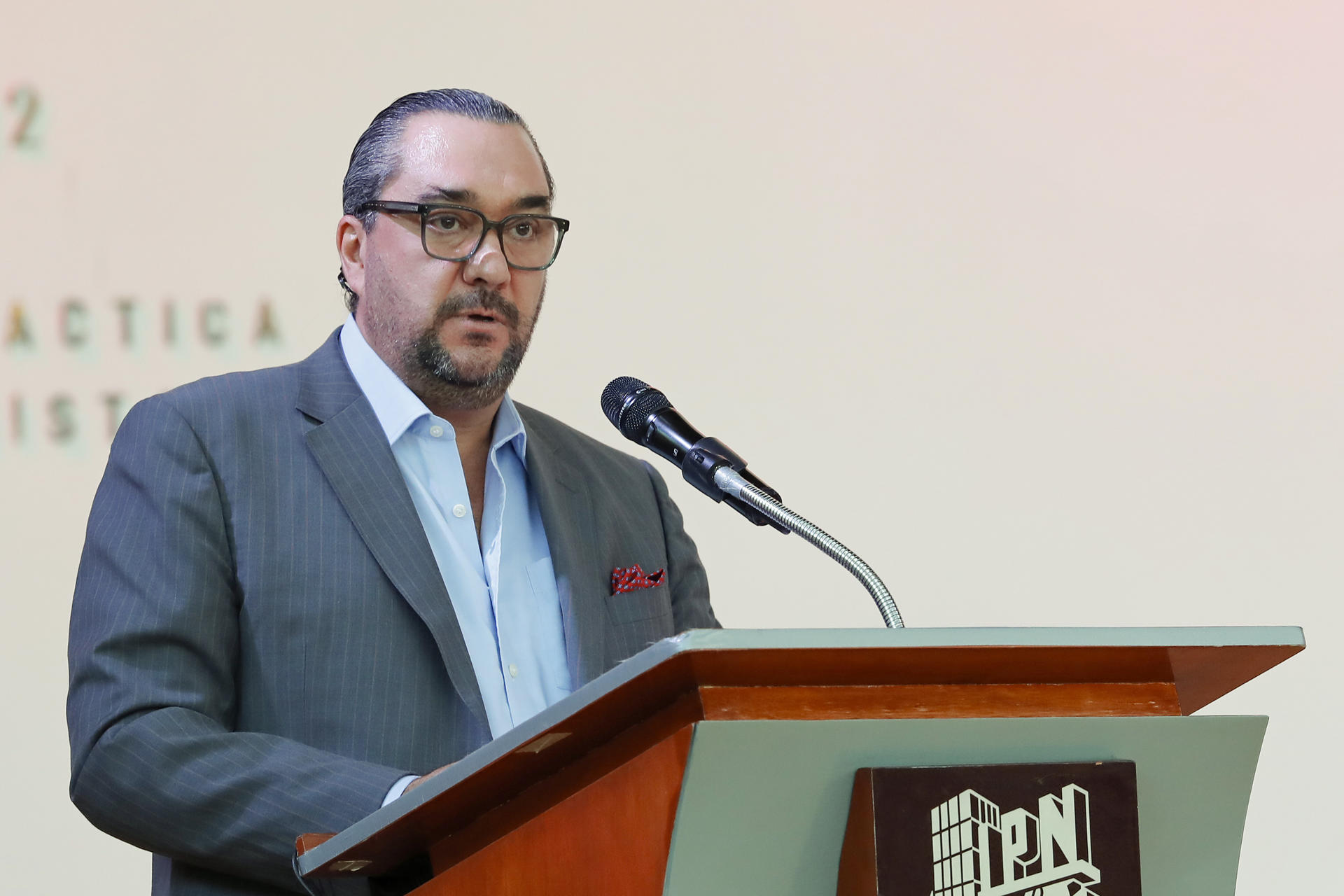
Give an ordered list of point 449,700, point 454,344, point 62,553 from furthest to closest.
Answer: point 62,553
point 454,344
point 449,700

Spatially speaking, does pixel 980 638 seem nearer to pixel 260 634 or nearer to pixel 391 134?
pixel 260 634

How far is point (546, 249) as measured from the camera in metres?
1.83

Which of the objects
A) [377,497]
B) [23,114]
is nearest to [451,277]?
[377,497]

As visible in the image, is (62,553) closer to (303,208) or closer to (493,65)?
(303,208)

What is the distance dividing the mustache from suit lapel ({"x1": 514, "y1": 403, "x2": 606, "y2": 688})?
0.21m

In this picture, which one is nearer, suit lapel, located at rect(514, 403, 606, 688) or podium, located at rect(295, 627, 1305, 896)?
podium, located at rect(295, 627, 1305, 896)

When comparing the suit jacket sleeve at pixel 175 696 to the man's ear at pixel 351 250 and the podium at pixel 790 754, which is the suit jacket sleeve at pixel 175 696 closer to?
the podium at pixel 790 754

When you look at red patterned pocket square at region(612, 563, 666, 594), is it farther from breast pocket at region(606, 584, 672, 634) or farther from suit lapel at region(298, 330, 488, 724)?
suit lapel at region(298, 330, 488, 724)

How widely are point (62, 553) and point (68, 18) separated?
914 millimetres

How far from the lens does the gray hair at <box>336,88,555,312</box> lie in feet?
5.92

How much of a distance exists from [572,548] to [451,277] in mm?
380

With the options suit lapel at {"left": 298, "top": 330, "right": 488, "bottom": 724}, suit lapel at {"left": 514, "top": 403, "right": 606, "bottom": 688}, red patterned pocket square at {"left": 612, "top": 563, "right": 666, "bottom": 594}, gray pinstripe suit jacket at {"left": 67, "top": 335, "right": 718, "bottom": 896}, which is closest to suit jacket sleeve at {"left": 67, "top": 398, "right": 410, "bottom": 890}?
gray pinstripe suit jacket at {"left": 67, "top": 335, "right": 718, "bottom": 896}

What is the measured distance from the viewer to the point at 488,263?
1.75 m

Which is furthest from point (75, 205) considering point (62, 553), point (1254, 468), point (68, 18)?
point (1254, 468)
